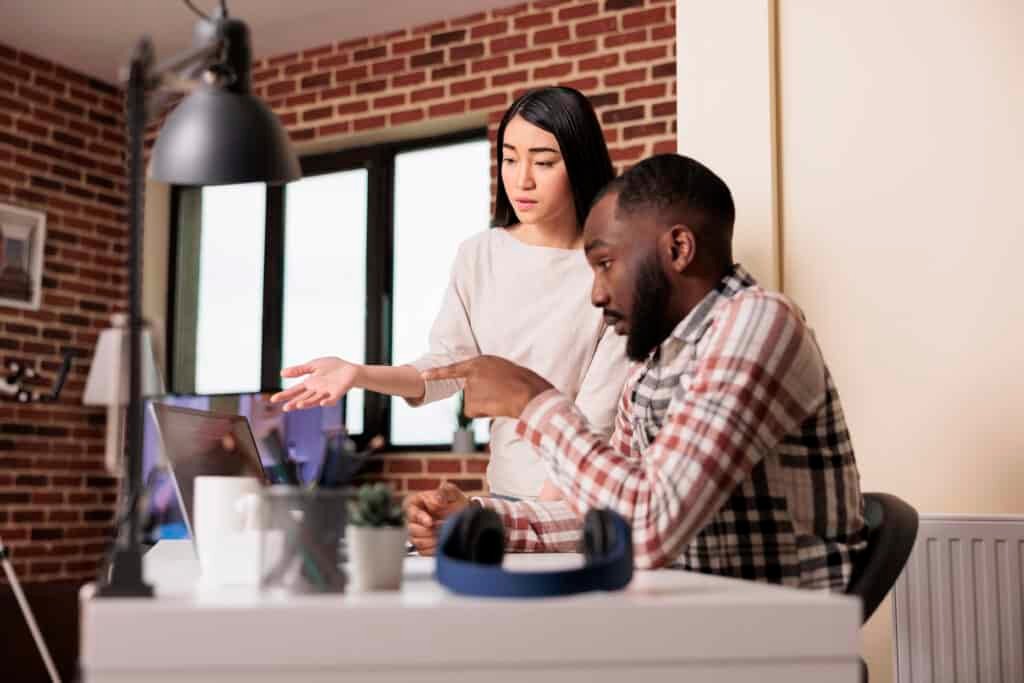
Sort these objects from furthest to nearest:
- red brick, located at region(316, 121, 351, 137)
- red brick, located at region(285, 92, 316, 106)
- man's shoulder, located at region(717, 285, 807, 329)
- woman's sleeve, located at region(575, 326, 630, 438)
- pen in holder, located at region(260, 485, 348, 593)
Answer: red brick, located at region(285, 92, 316, 106)
red brick, located at region(316, 121, 351, 137)
woman's sleeve, located at region(575, 326, 630, 438)
man's shoulder, located at region(717, 285, 807, 329)
pen in holder, located at region(260, 485, 348, 593)

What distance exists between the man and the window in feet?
10.2

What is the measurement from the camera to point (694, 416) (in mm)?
1301

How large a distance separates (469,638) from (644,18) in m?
3.91

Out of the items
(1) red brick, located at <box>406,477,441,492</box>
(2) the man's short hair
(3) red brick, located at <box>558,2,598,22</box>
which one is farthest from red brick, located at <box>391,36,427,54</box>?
(2) the man's short hair

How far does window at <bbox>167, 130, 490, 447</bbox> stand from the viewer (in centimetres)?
498

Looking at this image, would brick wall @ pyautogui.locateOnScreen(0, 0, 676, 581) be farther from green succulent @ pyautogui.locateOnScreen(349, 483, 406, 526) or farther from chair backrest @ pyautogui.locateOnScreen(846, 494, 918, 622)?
green succulent @ pyautogui.locateOnScreen(349, 483, 406, 526)

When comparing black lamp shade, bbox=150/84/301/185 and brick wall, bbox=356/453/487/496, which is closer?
black lamp shade, bbox=150/84/301/185

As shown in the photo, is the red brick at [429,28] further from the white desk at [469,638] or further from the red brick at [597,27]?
the white desk at [469,638]

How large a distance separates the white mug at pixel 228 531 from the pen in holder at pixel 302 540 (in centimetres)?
5

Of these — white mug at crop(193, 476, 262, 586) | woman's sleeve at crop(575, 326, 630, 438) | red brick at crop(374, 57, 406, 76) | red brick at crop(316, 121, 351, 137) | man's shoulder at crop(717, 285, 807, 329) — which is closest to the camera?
white mug at crop(193, 476, 262, 586)

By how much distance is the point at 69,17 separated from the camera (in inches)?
191

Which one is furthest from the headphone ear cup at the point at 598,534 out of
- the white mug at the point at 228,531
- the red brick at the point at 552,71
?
the red brick at the point at 552,71

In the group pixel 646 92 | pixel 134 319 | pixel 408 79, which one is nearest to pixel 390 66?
pixel 408 79

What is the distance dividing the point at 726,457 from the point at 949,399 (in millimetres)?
1111
